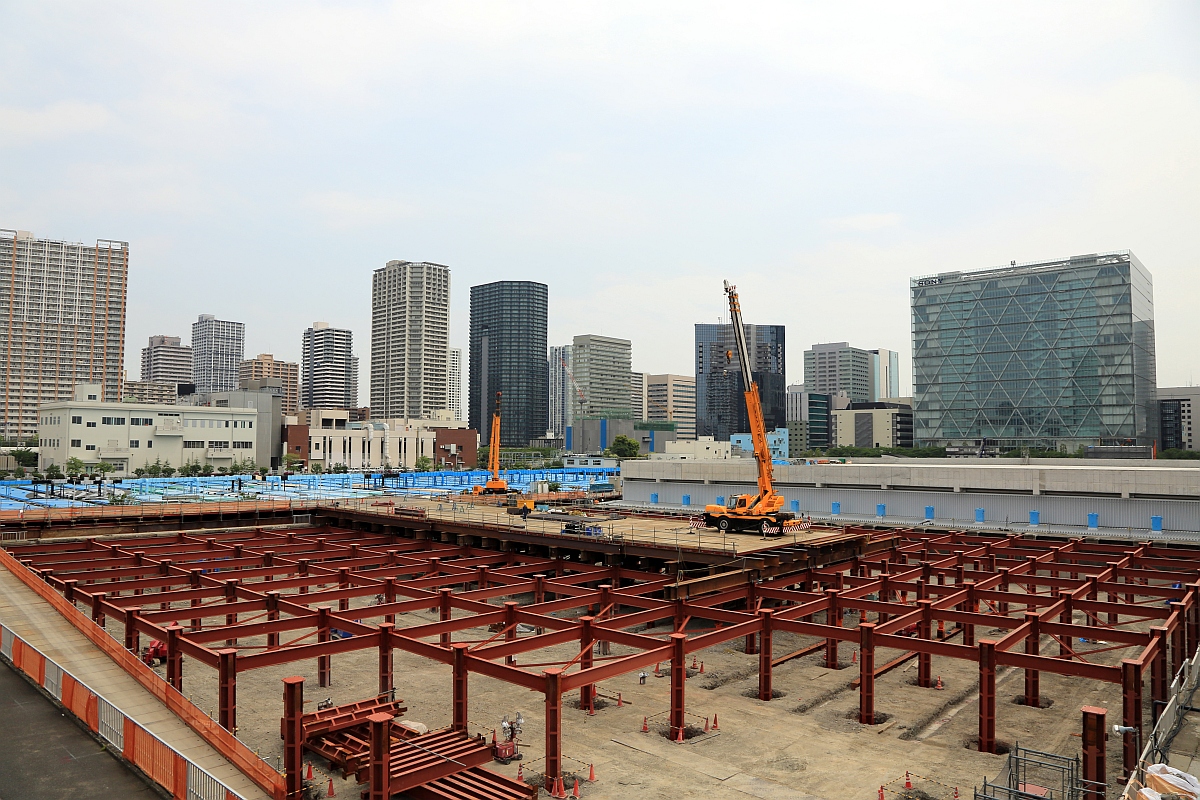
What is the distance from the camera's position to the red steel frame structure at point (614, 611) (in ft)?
78.2

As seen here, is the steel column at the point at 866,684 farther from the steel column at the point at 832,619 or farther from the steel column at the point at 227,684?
the steel column at the point at 227,684

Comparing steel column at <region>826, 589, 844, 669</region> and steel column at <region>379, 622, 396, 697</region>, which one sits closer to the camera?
steel column at <region>379, 622, 396, 697</region>

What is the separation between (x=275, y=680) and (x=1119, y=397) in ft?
605

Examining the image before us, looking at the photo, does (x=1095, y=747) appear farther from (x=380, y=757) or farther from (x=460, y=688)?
(x=380, y=757)

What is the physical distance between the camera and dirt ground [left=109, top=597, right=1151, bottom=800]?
22.4 metres

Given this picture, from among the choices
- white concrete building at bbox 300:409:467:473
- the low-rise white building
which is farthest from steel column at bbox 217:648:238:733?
white concrete building at bbox 300:409:467:473

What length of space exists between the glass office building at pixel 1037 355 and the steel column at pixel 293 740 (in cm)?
18794

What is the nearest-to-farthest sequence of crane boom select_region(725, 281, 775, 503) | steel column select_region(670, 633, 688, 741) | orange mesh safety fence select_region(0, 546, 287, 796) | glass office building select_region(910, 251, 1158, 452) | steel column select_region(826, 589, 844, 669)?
orange mesh safety fence select_region(0, 546, 287, 796), steel column select_region(670, 633, 688, 741), steel column select_region(826, 589, 844, 669), crane boom select_region(725, 281, 775, 503), glass office building select_region(910, 251, 1158, 452)

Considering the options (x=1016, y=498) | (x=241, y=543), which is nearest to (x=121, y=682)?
(x=241, y=543)

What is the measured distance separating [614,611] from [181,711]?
2864 cm

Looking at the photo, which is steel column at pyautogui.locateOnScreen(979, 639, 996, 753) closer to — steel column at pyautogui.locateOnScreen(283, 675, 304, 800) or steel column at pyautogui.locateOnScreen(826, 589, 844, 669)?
steel column at pyautogui.locateOnScreen(826, 589, 844, 669)

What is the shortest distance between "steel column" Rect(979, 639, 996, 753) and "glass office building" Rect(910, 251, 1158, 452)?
172621 mm

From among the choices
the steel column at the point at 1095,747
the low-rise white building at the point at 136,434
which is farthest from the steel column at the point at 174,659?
the low-rise white building at the point at 136,434

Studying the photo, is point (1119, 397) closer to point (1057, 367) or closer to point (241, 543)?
point (1057, 367)
